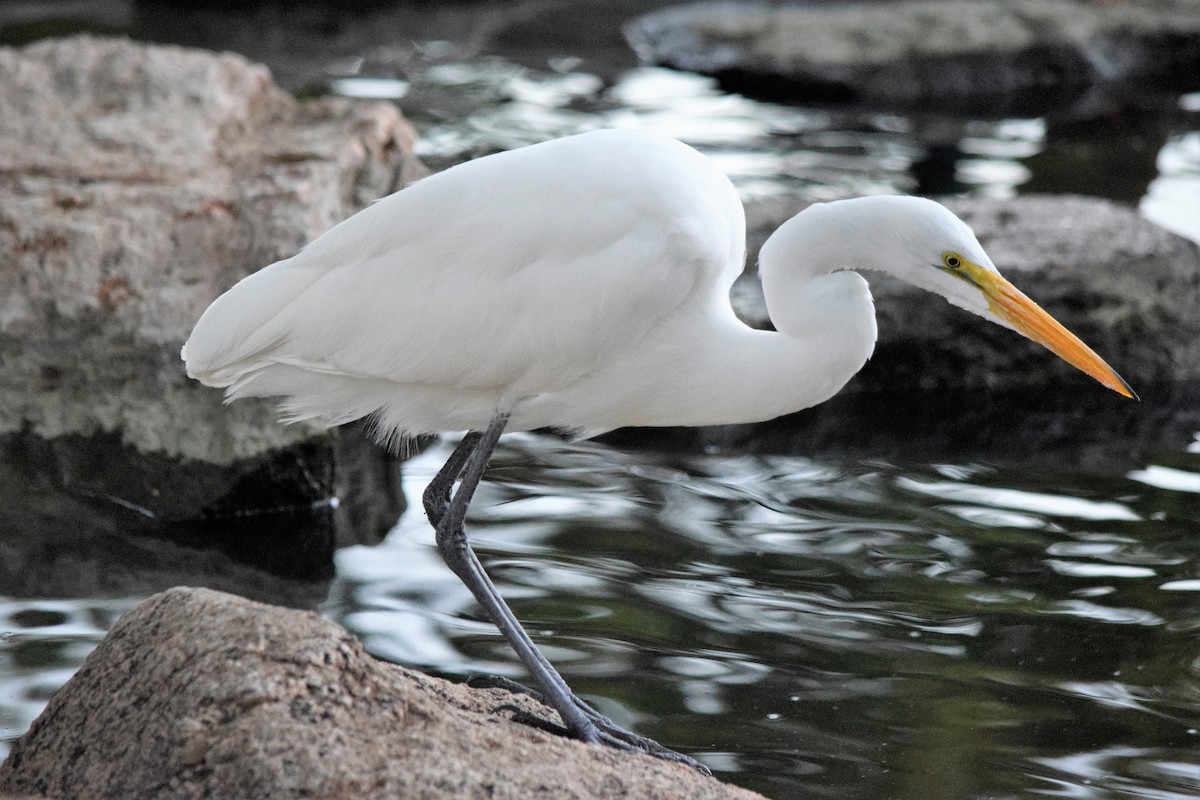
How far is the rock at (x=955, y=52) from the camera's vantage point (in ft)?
37.2

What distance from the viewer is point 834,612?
450 centimetres

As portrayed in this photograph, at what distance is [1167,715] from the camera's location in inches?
152

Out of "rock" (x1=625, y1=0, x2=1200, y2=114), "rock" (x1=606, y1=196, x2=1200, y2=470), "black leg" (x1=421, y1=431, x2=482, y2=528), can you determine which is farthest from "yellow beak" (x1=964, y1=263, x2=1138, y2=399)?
"rock" (x1=625, y1=0, x2=1200, y2=114)

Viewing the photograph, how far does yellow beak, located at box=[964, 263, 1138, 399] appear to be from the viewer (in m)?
3.17

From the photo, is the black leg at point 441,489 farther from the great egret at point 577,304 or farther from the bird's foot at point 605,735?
the bird's foot at point 605,735

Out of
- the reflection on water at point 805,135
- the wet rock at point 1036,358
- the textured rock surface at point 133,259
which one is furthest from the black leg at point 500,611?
the reflection on water at point 805,135

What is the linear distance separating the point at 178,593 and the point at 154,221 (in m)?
2.39

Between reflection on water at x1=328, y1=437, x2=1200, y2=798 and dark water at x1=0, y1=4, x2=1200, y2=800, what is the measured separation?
1cm

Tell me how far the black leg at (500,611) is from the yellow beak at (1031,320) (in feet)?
3.72

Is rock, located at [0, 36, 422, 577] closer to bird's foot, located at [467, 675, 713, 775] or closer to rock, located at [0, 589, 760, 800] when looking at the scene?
bird's foot, located at [467, 675, 713, 775]

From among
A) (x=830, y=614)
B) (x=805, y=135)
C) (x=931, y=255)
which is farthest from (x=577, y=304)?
(x=805, y=135)

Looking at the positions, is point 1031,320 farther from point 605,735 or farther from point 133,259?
point 133,259

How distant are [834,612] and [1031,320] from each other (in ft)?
5.11

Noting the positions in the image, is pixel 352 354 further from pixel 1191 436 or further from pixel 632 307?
pixel 1191 436
